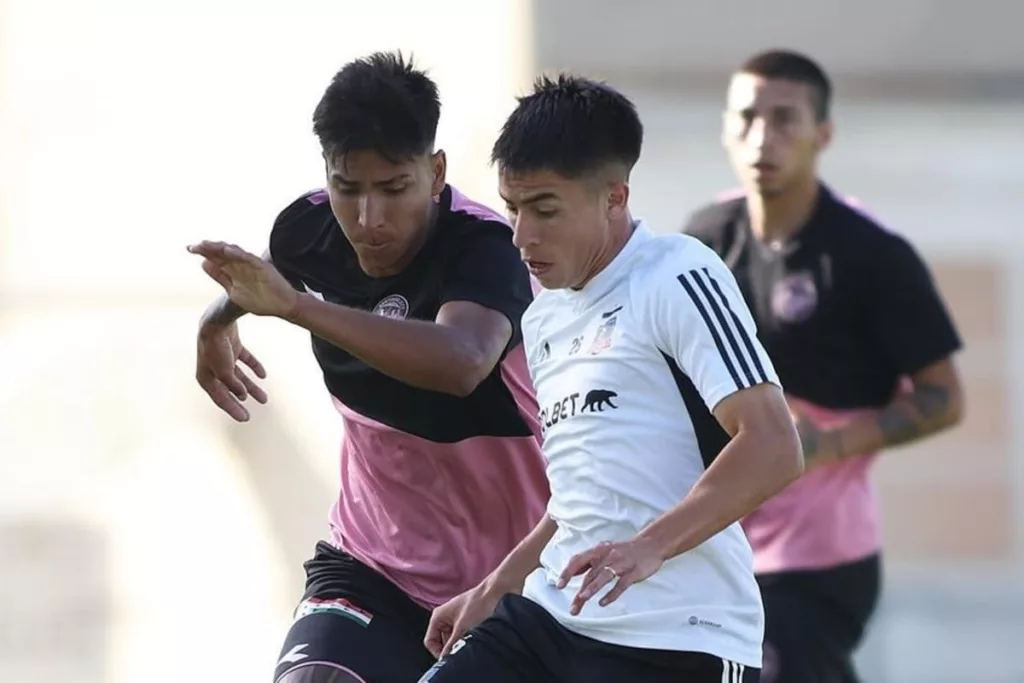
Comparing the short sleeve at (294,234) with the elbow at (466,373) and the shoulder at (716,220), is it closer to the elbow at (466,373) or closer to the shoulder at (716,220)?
the elbow at (466,373)

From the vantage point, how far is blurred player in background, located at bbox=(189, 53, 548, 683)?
10.8 feet

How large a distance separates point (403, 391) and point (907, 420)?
1.66 m

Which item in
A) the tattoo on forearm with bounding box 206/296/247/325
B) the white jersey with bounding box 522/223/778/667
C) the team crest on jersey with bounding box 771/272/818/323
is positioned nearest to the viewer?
the white jersey with bounding box 522/223/778/667

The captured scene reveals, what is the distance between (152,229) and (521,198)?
5056 millimetres

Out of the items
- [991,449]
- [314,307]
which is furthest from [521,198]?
[991,449]

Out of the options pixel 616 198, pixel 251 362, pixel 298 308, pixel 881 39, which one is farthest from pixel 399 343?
pixel 881 39

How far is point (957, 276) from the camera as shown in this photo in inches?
324

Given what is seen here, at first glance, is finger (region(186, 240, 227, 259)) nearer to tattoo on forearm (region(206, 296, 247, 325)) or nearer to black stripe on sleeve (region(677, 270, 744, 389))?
black stripe on sleeve (region(677, 270, 744, 389))

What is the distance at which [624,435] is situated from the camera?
2.86 meters

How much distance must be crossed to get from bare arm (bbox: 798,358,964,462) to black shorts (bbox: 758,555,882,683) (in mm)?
329

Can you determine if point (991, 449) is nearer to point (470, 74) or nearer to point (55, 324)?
point (470, 74)

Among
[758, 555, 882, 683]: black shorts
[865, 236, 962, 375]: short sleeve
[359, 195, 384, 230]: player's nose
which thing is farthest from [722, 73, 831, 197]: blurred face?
[359, 195, 384, 230]: player's nose

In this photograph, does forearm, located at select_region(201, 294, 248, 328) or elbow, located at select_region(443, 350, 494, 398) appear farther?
forearm, located at select_region(201, 294, 248, 328)

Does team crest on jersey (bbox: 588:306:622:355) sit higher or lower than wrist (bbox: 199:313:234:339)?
higher
